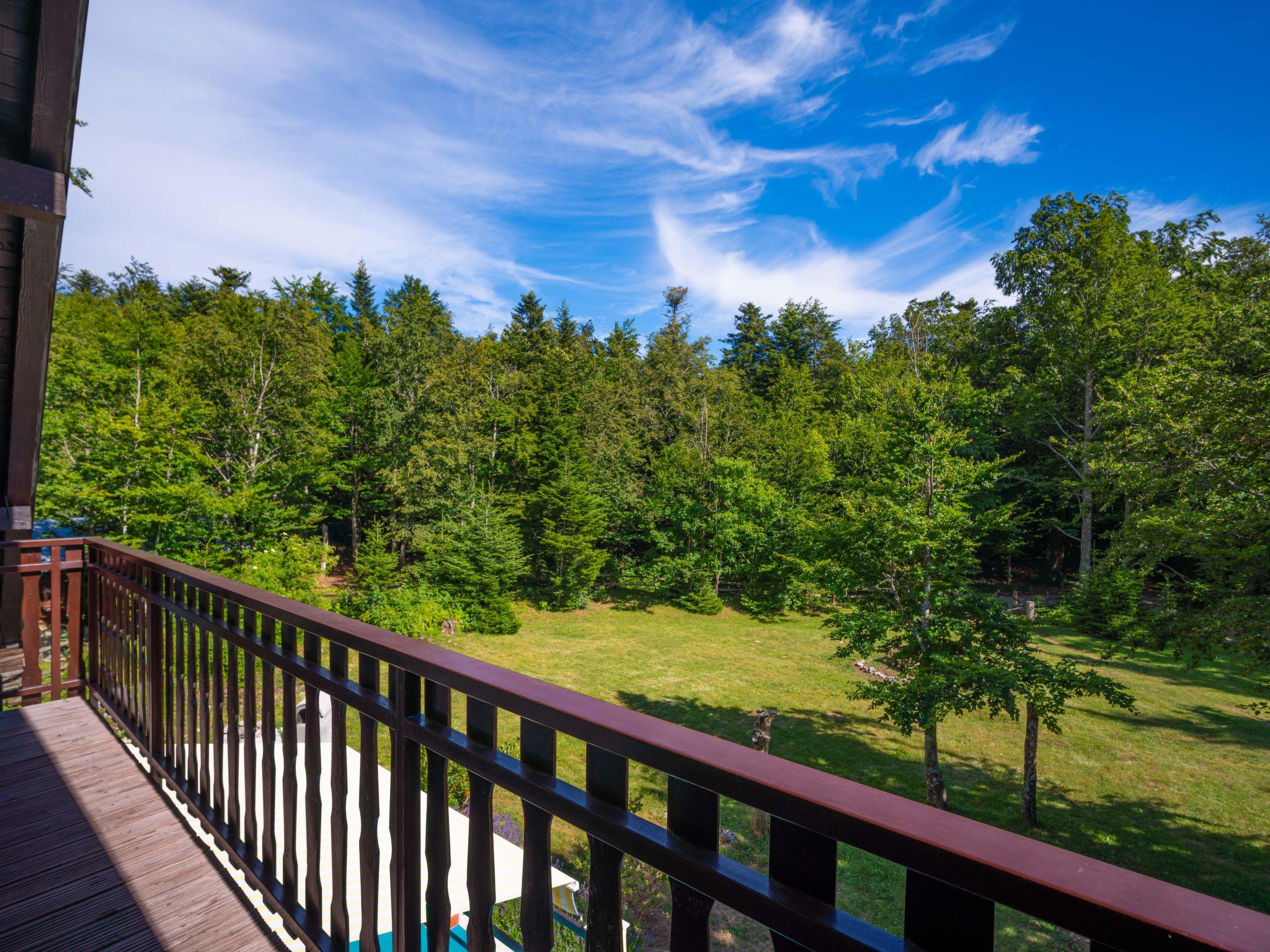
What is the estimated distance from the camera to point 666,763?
680mm

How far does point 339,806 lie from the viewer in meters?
1.32

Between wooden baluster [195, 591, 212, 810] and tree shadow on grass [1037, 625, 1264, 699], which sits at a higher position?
wooden baluster [195, 591, 212, 810]

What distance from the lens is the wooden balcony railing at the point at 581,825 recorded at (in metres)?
0.47

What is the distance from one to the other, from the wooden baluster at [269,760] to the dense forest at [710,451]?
7558 mm

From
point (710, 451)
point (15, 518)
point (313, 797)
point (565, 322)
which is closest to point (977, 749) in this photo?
point (313, 797)

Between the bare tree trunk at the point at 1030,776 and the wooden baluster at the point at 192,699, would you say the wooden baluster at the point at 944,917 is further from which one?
the bare tree trunk at the point at 1030,776

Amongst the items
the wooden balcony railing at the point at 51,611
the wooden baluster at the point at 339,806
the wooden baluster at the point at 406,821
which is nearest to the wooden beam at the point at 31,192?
the wooden balcony railing at the point at 51,611

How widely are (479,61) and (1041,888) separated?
8619mm

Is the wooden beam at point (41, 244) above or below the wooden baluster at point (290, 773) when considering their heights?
above

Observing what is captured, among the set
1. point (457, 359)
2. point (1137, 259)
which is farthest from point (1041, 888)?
point (1137, 259)

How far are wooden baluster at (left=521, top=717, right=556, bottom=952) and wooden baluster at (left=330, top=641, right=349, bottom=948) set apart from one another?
0.58 m

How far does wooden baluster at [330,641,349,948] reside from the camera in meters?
1.29

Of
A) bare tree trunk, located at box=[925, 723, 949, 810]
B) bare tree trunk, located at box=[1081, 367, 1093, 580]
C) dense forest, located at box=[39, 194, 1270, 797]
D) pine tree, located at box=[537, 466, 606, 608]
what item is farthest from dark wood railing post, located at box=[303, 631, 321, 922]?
bare tree trunk, located at box=[1081, 367, 1093, 580]

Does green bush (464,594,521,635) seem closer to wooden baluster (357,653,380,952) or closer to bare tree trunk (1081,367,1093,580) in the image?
wooden baluster (357,653,380,952)
